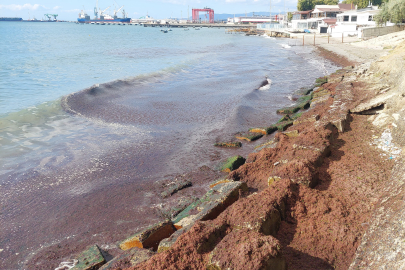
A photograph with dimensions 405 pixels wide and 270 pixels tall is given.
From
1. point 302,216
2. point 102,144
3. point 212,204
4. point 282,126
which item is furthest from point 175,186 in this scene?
point 282,126

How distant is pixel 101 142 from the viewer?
35.1 ft

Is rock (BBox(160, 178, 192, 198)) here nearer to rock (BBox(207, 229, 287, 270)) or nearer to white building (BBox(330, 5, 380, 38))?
rock (BBox(207, 229, 287, 270))

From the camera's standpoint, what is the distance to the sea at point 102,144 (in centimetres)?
607

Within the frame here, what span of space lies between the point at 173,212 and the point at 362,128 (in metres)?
5.28

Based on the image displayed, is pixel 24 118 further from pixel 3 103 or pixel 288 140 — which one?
pixel 288 140

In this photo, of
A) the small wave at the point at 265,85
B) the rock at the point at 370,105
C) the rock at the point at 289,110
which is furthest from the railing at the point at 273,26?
the rock at the point at 370,105

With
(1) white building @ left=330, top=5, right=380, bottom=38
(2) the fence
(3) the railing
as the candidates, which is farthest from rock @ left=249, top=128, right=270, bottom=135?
(3) the railing

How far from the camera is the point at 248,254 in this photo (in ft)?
10.3

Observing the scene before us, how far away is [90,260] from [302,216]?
3.19 m

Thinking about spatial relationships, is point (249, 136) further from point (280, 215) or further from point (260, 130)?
point (280, 215)

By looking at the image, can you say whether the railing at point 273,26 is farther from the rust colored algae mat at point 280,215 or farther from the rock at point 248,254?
the rock at point 248,254

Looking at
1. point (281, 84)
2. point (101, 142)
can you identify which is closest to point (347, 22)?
point (281, 84)

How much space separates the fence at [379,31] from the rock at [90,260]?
4656 centimetres

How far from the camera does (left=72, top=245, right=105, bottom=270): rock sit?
179 inches
